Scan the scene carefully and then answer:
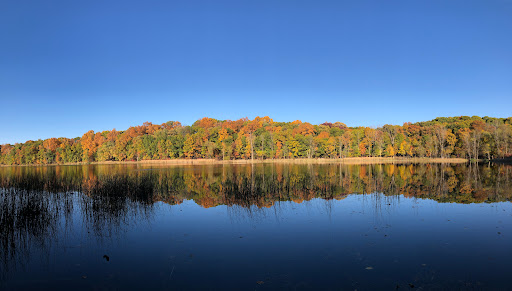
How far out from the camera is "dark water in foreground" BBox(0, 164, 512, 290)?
6211 millimetres

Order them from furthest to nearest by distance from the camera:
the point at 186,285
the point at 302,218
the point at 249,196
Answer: the point at 249,196, the point at 302,218, the point at 186,285

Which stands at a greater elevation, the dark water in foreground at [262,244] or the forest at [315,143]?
the forest at [315,143]

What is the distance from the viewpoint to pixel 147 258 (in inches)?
301

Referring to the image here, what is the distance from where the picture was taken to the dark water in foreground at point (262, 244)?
245 inches

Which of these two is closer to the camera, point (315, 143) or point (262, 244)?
point (262, 244)

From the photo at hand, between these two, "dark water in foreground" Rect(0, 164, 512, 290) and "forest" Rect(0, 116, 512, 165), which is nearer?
"dark water in foreground" Rect(0, 164, 512, 290)

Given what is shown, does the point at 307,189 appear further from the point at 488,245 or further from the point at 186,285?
the point at 186,285

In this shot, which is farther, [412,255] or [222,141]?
[222,141]

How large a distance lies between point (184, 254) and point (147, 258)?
92 centimetres

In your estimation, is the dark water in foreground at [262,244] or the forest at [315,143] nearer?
the dark water in foreground at [262,244]

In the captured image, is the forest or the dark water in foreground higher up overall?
the forest

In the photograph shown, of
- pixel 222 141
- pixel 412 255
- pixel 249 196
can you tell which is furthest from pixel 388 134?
pixel 412 255

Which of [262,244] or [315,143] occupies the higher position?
[315,143]

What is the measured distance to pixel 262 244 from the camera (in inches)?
338
